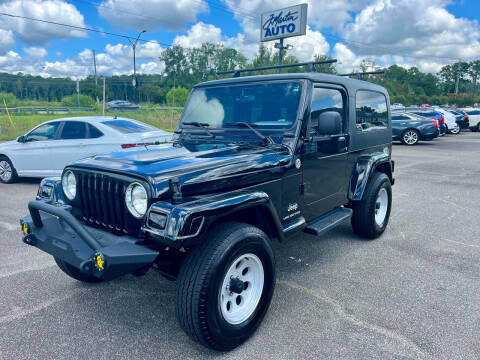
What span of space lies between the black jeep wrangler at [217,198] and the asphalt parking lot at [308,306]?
35cm

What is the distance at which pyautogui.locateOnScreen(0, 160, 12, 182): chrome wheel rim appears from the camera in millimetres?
8555

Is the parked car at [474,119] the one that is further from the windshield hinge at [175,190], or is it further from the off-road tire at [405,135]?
the windshield hinge at [175,190]

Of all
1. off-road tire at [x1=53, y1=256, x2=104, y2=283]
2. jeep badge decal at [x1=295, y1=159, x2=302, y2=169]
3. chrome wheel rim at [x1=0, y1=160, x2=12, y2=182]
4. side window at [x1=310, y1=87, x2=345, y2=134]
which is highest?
side window at [x1=310, y1=87, x2=345, y2=134]

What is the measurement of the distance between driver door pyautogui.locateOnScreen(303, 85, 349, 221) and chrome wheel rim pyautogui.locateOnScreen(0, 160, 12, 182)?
7628 mm

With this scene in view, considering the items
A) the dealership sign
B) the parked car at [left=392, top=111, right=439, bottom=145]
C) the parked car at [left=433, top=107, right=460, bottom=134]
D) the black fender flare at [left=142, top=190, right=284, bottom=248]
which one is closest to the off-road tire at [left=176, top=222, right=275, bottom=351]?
the black fender flare at [left=142, top=190, right=284, bottom=248]

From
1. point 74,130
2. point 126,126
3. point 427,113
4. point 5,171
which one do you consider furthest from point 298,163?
point 427,113

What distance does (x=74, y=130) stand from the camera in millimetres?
7848

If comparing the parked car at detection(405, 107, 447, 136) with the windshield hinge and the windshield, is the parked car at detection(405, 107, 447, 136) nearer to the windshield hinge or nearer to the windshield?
the windshield

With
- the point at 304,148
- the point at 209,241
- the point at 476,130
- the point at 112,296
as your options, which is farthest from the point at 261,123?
the point at 476,130

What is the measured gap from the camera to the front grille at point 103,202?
2669mm

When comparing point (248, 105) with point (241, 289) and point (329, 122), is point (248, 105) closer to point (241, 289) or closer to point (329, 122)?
point (329, 122)

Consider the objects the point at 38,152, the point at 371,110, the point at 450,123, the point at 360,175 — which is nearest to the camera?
the point at 360,175

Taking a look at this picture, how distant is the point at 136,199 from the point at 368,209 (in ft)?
10.2

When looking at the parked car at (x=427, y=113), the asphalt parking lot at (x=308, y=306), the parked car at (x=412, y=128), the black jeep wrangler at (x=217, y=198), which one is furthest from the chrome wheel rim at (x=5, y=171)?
the parked car at (x=427, y=113)
